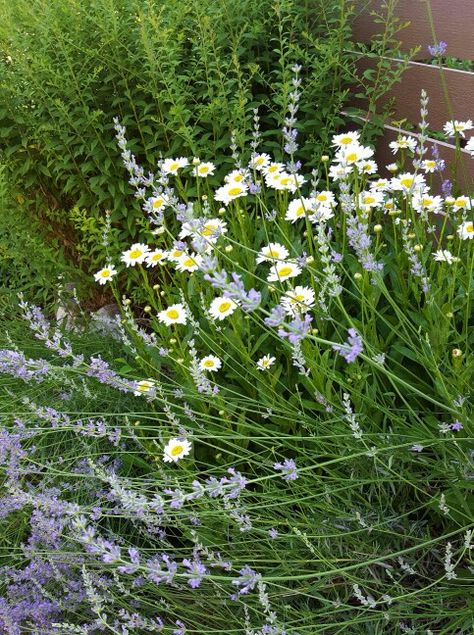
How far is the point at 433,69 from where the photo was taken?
3357 mm

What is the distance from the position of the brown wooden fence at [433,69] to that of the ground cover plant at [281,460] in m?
0.71

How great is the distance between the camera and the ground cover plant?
164 cm

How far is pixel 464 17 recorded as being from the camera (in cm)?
318

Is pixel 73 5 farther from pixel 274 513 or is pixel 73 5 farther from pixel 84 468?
pixel 274 513

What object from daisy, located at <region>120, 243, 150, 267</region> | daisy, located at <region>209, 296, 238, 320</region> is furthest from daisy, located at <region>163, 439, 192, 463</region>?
daisy, located at <region>120, 243, 150, 267</region>

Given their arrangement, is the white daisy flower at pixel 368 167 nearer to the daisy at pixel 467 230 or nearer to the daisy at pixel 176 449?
the daisy at pixel 467 230

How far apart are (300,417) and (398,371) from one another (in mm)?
442

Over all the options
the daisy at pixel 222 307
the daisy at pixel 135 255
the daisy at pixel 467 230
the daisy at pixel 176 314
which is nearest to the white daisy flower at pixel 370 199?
the daisy at pixel 467 230

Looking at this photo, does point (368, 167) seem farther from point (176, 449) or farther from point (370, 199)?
point (176, 449)

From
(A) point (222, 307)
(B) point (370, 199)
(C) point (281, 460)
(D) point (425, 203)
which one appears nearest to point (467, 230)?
(D) point (425, 203)

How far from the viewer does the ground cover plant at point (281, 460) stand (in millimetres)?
1637

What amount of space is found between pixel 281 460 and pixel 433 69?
2051 millimetres

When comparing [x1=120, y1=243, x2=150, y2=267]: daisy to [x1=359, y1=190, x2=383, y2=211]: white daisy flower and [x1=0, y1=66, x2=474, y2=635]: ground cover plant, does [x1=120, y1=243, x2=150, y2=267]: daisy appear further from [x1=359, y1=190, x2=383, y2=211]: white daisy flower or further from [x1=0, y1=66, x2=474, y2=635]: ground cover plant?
[x1=359, y1=190, x2=383, y2=211]: white daisy flower

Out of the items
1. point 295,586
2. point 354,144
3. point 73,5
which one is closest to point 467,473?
point 295,586
